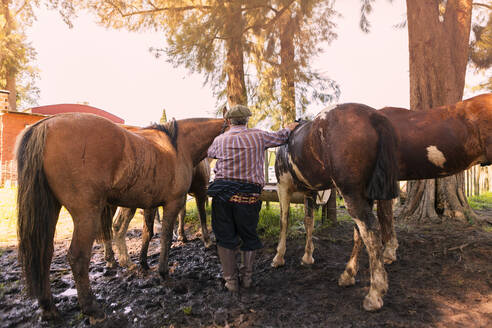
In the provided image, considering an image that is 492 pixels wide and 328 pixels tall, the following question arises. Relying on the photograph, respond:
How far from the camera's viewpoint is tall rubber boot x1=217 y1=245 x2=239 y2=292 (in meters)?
3.03

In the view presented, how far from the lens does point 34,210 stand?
7.89ft

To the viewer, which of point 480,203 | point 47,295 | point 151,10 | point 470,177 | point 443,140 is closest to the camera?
point 47,295

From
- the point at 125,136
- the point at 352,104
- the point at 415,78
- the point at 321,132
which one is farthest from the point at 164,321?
the point at 415,78

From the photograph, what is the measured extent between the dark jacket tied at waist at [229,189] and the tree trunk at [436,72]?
3537 millimetres

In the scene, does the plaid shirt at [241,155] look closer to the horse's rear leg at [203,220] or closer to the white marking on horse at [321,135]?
the white marking on horse at [321,135]

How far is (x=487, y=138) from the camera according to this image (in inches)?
113

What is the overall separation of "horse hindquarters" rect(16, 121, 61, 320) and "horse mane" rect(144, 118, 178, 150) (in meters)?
1.41

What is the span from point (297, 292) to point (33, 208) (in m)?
2.62

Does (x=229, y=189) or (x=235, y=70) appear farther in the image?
(x=235, y=70)

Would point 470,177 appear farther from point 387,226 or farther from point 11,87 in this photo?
point 11,87

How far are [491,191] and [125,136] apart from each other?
14457 mm

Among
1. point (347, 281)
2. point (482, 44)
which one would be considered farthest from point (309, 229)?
point (482, 44)

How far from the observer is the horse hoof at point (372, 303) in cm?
240

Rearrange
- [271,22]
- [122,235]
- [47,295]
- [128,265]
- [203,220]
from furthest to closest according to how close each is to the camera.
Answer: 1. [271,22]
2. [203,220]
3. [122,235]
4. [128,265]
5. [47,295]
